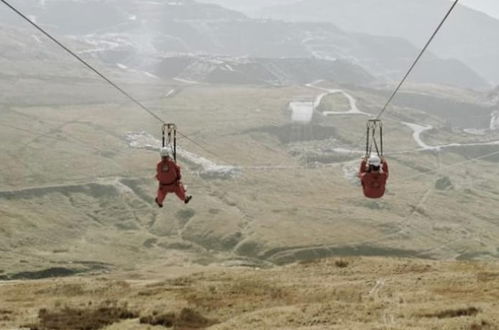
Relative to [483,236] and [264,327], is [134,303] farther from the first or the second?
[483,236]

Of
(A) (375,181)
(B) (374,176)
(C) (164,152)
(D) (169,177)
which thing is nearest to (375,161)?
(B) (374,176)

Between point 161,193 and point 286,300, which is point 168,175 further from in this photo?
point 286,300

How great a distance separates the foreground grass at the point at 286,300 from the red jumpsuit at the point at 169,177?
7614mm

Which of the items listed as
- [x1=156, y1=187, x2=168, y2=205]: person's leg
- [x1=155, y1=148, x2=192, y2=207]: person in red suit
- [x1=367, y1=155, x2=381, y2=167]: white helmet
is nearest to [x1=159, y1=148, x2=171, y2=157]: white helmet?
[x1=155, y1=148, x2=192, y2=207]: person in red suit

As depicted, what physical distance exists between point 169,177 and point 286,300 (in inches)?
519

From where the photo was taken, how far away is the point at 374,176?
111ft

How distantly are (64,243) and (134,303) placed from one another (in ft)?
412

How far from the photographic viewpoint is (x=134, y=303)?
40.5 m

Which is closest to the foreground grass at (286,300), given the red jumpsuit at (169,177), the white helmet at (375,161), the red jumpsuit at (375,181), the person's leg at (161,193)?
the red jumpsuit at (375,181)

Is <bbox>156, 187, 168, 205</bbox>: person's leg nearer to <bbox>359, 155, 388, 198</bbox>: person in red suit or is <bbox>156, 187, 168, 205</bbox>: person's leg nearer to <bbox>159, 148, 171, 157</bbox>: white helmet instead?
<bbox>159, 148, 171, 157</bbox>: white helmet

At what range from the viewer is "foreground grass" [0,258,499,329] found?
32031 millimetres

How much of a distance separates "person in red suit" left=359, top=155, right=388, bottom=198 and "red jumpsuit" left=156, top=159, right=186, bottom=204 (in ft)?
33.9

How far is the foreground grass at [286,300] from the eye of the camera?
32.0m

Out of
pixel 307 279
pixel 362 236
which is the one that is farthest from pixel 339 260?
pixel 362 236
